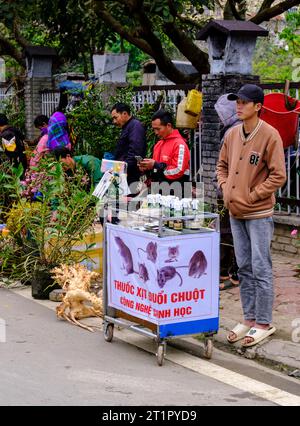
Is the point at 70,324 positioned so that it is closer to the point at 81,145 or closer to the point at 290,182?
the point at 290,182

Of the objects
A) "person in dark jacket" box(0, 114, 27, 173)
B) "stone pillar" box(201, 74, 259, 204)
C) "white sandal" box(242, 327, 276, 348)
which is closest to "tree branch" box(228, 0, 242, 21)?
"person in dark jacket" box(0, 114, 27, 173)

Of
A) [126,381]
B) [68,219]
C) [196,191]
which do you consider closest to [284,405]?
[126,381]

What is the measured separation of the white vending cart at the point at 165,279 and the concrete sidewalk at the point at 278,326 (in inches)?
16.9

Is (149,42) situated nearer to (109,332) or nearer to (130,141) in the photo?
(130,141)

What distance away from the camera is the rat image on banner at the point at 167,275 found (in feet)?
21.7

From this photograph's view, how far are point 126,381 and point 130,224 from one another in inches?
58.1

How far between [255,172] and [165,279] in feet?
3.75

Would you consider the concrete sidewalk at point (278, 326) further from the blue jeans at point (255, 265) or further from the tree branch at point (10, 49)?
the tree branch at point (10, 49)

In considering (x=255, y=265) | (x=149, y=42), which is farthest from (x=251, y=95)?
(x=149, y=42)

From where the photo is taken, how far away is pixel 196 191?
1003 centimetres

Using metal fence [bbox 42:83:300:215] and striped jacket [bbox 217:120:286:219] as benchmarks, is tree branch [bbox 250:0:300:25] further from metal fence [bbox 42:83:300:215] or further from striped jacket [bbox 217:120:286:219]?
striped jacket [bbox 217:120:286:219]

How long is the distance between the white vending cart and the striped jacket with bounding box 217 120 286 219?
29 cm
